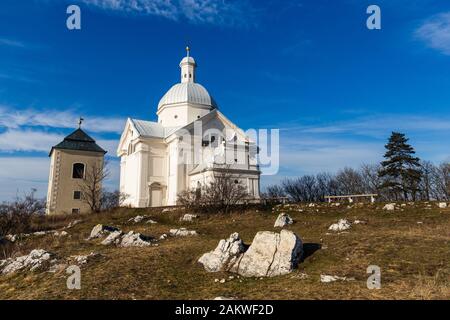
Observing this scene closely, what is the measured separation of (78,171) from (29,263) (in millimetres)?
30073

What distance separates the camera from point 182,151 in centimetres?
3444

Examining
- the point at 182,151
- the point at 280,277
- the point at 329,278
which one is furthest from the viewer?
the point at 182,151

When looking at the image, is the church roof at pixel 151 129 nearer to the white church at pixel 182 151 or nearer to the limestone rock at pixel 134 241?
the white church at pixel 182 151

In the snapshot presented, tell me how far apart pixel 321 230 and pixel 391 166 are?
33422 millimetres

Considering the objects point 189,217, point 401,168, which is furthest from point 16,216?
point 401,168

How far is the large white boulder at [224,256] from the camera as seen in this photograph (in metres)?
9.86

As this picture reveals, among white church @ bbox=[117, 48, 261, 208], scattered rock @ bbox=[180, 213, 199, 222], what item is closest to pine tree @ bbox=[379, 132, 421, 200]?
white church @ bbox=[117, 48, 261, 208]

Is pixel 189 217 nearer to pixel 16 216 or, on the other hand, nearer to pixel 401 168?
pixel 16 216

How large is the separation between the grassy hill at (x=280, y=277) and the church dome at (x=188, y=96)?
24996 millimetres

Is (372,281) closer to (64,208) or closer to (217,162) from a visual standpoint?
(217,162)

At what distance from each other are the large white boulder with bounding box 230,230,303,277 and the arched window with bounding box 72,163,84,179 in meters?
33.6

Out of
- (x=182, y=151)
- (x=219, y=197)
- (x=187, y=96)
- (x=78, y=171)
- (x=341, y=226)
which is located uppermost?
(x=187, y=96)

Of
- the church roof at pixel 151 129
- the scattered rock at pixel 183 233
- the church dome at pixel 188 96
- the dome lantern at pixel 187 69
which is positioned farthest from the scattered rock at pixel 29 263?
the dome lantern at pixel 187 69

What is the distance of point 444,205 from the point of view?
18.8 metres
